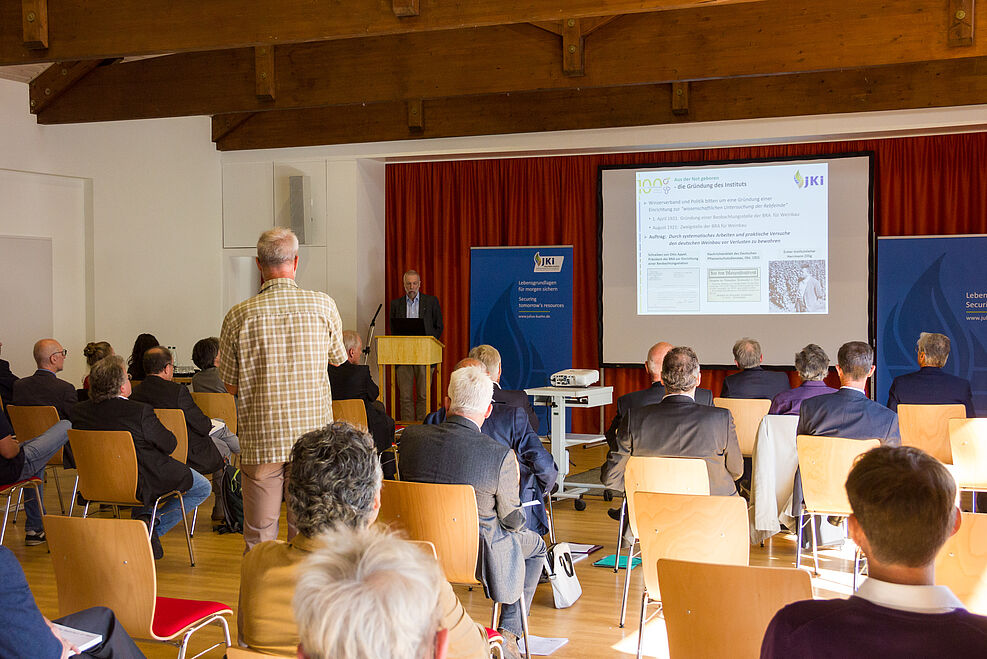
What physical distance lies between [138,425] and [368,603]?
425cm

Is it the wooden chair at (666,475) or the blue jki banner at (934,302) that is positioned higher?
the blue jki banner at (934,302)

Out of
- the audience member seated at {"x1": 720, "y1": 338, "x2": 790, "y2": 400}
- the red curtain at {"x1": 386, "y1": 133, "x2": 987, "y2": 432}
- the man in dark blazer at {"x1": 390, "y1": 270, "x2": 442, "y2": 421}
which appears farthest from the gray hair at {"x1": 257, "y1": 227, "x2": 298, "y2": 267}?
the red curtain at {"x1": 386, "y1": 133, "x2": 987, "y2": 432}

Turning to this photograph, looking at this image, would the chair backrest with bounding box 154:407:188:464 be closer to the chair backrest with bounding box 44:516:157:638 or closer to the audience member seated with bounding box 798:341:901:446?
the chair backrest with bounding box 44:516:157:638

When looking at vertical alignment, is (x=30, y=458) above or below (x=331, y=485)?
below

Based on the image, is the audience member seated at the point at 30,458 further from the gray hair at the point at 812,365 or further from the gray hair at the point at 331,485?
the gray hair at the point at 812,365

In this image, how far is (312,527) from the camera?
80.3 inches

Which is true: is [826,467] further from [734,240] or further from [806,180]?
[806,180]

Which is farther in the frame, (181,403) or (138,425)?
(181,403)

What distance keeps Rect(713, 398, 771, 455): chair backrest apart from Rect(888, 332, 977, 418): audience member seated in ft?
2.92

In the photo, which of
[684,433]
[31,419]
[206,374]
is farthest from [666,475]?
[31,419]

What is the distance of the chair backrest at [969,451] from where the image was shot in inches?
189

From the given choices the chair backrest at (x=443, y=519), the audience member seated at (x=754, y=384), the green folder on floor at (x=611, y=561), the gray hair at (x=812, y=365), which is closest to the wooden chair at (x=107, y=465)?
the chair backrest at (x=443, y=519)

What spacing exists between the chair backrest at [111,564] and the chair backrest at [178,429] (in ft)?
8.85

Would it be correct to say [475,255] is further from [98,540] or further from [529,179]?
[98,540]
